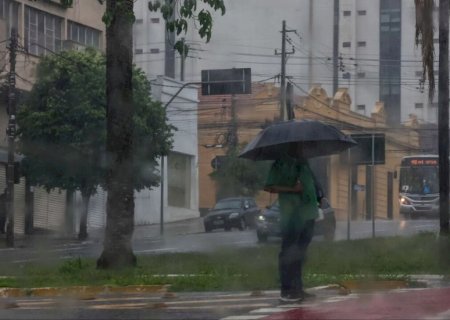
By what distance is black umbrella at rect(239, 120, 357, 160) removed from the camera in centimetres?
1079

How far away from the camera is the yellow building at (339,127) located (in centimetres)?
1461

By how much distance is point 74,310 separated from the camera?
10.6m

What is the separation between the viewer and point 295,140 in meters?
10.7

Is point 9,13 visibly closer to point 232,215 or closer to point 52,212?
point 52,212

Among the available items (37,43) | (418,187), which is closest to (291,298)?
(37,43)

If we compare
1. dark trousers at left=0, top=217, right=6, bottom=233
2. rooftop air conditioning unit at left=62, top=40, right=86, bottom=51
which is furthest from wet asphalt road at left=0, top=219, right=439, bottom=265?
rooftop air conditioning unit at left=62, top=40, right=86, bottom=51

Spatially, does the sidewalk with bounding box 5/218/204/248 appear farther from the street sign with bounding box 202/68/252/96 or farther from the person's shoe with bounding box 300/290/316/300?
the person's shoe with bounding box 300/290/316/300

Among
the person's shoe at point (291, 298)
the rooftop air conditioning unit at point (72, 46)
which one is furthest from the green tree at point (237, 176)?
the rooftop air conditioning unit at point (72, 46)

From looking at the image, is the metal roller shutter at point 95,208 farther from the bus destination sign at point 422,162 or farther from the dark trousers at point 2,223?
the bus destination sign at point 422,162

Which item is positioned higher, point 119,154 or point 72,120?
point 72,120

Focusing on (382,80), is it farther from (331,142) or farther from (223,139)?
(223,139)

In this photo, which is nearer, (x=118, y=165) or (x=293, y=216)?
(x=293, y=216)

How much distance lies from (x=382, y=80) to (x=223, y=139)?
10579 millimetres

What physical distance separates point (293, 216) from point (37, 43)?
56.9ft
